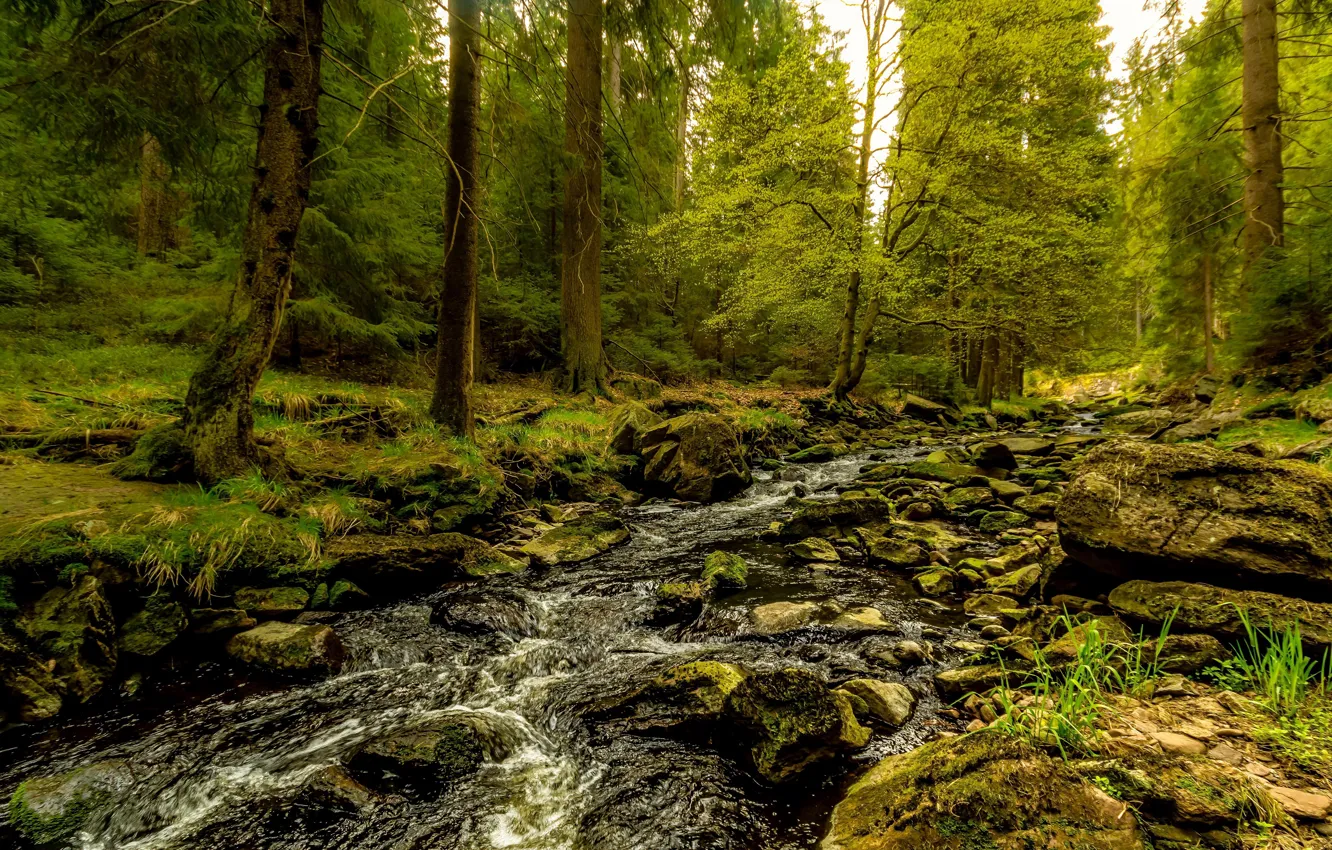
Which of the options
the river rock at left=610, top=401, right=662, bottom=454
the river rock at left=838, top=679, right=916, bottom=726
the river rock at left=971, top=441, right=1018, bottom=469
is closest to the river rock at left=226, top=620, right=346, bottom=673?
the river rock at left=838, top=679, right=916, bottom=726

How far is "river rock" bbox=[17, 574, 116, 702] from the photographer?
116 inches

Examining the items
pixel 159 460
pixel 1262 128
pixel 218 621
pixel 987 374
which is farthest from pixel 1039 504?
pixel 987 374

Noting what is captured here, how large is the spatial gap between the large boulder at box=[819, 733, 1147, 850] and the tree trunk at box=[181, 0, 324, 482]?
214 inches

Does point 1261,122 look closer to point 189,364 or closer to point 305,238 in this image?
point 305,238

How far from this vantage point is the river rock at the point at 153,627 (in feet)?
10.8

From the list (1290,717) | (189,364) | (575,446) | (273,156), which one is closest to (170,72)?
(273,156)

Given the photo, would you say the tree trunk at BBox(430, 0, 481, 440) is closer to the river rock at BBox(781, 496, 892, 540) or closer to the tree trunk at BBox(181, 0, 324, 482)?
the tree trunk at BBox(181, 0, 324, 482)

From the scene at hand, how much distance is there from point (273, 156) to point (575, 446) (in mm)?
5494

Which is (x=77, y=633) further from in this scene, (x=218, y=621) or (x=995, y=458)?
(x=995, y=458)

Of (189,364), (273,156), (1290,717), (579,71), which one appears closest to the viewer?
(1290,717)

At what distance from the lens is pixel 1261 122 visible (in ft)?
27.6

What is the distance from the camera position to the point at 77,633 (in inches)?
120

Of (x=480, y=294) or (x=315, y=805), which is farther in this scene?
(x=480, y=294)

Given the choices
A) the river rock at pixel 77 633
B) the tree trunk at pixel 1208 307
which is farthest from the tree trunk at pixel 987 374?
the river rock at pixel 77 633
